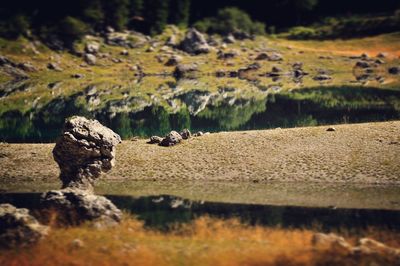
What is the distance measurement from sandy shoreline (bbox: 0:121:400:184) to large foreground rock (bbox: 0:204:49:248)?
19123 mm

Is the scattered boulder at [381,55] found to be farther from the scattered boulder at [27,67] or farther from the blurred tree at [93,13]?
the scattered boulder at [27,67]

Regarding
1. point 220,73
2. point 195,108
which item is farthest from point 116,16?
point 195,108

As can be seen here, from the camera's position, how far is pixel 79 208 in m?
35.9

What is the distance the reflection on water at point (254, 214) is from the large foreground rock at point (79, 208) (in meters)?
2.87

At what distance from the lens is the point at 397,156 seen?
49594 millimetres

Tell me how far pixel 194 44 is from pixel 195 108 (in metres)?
88.3

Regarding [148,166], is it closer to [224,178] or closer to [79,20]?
[224,178]

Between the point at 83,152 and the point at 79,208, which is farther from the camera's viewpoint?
the point at 83,152

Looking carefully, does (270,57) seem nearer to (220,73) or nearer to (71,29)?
(220,73)

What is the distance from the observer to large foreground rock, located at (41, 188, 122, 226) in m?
35.2

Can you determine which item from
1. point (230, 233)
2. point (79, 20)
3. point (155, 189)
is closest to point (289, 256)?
point (230, 233)

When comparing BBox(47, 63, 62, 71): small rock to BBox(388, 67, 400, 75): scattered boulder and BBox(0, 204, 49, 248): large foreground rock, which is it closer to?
BBox(388, 67, 400, 75): scattered boulder

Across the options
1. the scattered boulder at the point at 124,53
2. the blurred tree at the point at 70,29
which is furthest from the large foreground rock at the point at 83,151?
the blurred tree at the point at 70,29

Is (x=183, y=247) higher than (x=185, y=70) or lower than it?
lower
